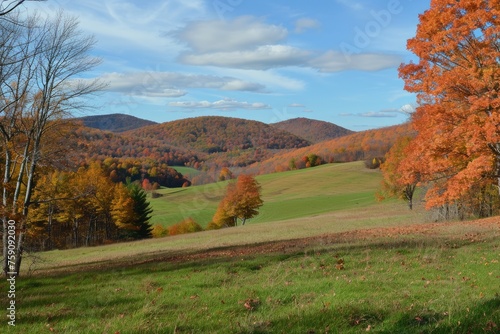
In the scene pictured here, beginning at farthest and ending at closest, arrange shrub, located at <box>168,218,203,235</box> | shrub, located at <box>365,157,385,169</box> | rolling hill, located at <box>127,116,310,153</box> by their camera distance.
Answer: rolling hill, located at <box>127,116,310,153</box>
shrub, located at <box>365,157,385,169</box>
shrub, located at <box>168,218,203,235</box>

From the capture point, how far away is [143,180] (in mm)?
106312

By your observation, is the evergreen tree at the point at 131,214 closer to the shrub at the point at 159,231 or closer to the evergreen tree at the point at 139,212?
the evergreen tree at the point at 139,212

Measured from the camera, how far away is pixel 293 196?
310 feet

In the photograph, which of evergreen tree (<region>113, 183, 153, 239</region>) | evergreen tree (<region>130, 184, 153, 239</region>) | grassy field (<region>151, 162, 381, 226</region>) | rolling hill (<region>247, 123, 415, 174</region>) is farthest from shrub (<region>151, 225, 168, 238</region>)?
rolling hill (<region>247, 123, 415, 174</region>)

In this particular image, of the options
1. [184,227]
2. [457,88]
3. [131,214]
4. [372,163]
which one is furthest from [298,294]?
[372,163]

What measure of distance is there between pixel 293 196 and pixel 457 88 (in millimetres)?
77898

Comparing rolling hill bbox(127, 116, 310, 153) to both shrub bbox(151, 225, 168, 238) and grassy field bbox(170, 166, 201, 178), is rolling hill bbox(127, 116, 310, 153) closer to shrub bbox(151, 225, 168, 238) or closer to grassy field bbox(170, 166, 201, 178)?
grassy field bbox(170, 166, 201, 178)

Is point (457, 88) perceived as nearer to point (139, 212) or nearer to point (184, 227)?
point (139, 212)

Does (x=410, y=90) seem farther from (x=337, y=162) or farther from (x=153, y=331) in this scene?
(x=337, y=162)

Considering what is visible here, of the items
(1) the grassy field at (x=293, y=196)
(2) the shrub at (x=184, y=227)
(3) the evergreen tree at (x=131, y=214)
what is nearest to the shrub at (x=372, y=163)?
(1) the grassy field at (x=293, y=196)

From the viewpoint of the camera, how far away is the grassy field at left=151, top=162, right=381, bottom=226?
77.0 meters

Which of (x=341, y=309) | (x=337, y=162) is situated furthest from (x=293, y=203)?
(x=341, y=309)

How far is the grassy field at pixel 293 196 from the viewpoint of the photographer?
7700cm

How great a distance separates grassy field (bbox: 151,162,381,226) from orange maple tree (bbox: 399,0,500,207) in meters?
49.6
